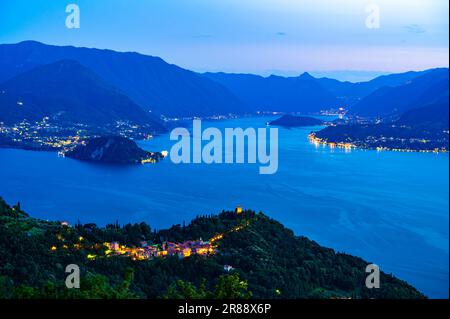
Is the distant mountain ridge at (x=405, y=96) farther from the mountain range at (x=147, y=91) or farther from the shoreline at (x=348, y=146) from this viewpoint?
the shoreline at (x=348, y=146)

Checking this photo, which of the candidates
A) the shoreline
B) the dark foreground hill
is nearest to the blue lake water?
the shoreline

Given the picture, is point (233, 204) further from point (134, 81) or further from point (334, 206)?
point (134, 81)

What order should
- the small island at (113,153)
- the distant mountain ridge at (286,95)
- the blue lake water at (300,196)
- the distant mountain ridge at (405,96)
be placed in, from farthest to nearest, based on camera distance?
1. the distant mountain ridge at (286,95)
2. the distant mountain ridge at (405,96)
3. the small island at (113,153)
4. the blue lake water at (300,196)

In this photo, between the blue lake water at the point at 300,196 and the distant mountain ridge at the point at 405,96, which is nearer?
the blue lake water at the point at 300,196

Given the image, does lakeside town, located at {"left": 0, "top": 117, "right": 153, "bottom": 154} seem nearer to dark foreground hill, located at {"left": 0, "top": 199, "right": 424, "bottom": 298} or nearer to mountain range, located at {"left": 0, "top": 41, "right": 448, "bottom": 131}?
mountain range, located at {"left": 0, "top": 41, "right": 448, "bottom": 131}

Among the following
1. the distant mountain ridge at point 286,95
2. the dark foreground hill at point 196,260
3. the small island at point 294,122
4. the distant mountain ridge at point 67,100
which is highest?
the distant mountain ridge at point 286,95

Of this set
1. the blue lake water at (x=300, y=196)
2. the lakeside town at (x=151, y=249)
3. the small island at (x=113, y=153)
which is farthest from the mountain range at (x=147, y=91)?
the lakeside town at (x=151, y=249)
